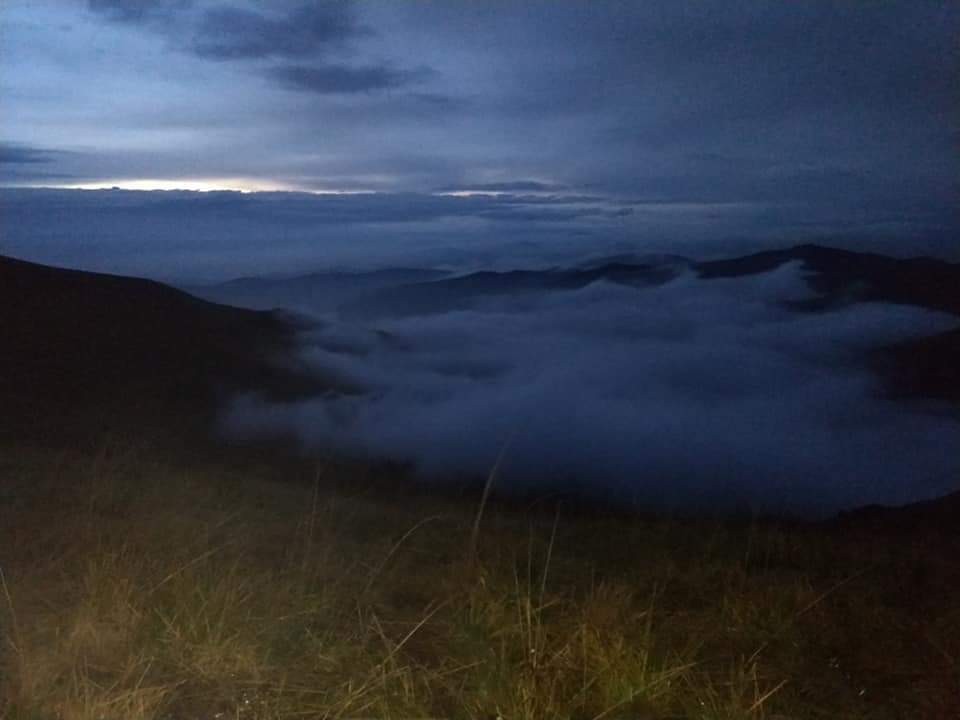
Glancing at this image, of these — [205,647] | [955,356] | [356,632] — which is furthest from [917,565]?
[955,356]

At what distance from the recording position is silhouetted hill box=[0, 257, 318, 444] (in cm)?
1141

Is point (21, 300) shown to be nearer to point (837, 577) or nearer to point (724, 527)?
point (724, 527)

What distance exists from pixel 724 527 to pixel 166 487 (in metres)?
3.88

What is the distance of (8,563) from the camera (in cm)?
505

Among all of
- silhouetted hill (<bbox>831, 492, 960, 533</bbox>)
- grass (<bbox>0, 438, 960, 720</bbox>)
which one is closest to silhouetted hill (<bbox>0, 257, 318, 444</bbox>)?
grass (<bbox>0, 438, 960, 720</bbox>)

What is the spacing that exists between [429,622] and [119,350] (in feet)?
34.5

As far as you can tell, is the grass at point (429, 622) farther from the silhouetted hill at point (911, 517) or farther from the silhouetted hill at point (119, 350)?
the silhouetted hill at point (119, 350)

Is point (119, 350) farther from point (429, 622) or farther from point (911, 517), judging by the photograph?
A: point (429, 622)

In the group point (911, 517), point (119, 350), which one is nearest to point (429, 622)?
point (911, 517)

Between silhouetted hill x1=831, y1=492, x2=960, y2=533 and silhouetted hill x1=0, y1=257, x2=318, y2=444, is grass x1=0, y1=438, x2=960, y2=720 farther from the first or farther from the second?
silhouetted hill x1=0, y1=257, x2=318, y2=444

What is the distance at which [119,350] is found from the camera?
13984mm

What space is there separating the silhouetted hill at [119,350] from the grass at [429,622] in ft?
15.0

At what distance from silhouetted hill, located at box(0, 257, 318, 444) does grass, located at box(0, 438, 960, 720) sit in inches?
180

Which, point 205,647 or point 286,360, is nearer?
point 205,647
